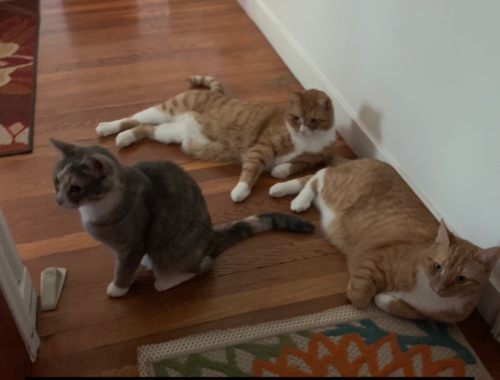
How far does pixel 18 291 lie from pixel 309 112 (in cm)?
130

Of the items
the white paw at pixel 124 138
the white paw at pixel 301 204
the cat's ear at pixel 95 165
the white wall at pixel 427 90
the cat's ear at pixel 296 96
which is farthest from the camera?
the white paw at pixel 124 138

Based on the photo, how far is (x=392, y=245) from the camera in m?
1.69

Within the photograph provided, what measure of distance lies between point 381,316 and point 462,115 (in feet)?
2.36

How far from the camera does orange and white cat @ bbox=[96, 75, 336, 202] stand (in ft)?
6.93

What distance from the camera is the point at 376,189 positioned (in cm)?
187

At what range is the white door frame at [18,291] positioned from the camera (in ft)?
4.42

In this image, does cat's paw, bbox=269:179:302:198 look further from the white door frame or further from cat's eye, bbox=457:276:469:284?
the white door frame

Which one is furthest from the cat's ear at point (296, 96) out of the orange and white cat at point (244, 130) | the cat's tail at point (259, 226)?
the cat's tail at point (259, 226)

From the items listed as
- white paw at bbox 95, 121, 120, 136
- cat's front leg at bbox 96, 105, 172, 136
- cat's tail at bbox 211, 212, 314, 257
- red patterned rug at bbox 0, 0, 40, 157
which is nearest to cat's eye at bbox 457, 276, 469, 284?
cat's tail at bbox 211, 212, 314, 257

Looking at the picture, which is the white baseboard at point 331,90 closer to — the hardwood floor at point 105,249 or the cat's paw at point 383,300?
the hardwood floor at point 105,249

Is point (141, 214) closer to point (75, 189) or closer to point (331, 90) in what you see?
point (75, 189)

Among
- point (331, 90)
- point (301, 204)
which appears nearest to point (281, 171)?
point (301, 204)

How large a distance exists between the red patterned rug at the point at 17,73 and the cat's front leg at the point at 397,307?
1.69 meters

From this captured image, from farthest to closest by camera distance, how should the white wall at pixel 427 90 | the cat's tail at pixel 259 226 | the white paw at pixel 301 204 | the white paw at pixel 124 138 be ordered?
the white paw at pixel 124 138
the white paw at pixel 301 204
the cat's tail at pixel 259 226
the white wall at pixel 427 90
